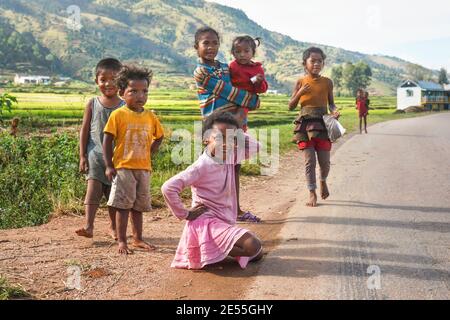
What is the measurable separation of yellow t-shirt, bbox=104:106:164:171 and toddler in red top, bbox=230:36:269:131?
3.95 ft

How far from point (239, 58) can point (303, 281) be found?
2546mm

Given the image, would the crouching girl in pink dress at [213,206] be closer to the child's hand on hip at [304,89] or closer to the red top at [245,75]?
the red top at [245,75]

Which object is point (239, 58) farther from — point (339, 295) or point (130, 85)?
point (339, 295)

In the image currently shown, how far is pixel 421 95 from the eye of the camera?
218ft

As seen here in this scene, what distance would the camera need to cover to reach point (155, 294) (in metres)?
3.45

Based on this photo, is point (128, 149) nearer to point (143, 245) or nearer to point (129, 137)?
point (129, 137)

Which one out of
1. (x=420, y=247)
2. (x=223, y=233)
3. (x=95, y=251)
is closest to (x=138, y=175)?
(x=95, y=251)

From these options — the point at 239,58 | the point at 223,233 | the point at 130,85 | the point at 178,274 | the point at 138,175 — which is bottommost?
the point at 178,274

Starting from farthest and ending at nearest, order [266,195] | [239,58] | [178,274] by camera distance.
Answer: [266,195] → [239,58] → [178,274]

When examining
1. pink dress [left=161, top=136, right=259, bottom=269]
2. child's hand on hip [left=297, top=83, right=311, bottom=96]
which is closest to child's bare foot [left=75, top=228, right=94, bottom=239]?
pink dress [left=161, top=136, right=259, bottom=269]

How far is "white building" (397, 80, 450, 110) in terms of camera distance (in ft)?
218

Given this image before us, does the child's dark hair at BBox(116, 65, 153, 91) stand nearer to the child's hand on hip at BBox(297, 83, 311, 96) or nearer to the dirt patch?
Result: the dirt patch

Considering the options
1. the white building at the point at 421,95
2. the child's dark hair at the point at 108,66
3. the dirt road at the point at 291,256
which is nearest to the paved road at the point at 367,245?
the dirt road at the point at 291,256

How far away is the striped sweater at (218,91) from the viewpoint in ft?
16.6
